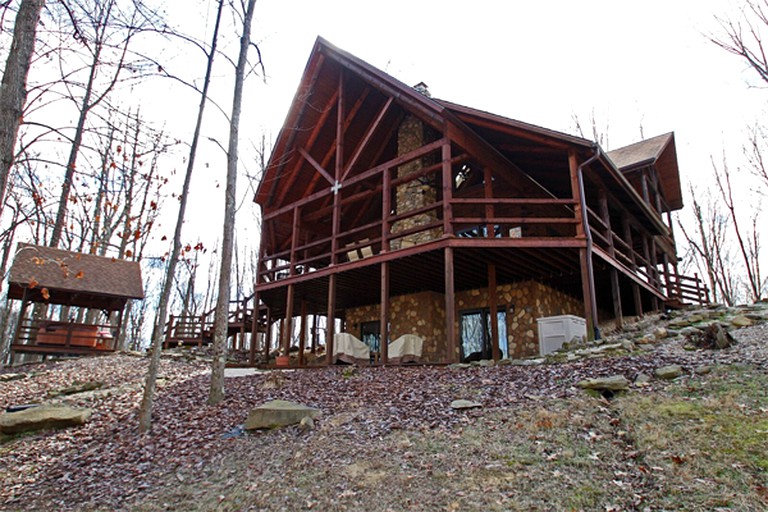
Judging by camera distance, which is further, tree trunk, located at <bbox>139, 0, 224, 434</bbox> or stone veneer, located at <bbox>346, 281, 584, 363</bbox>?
stone veneer, located at <bbox>346, 281, 584, 363</bbox>

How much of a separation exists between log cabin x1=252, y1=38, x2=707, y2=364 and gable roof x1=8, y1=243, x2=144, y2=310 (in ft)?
19.8

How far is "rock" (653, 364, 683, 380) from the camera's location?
6316mm

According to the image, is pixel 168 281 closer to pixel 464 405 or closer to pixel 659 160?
pixel 464 405

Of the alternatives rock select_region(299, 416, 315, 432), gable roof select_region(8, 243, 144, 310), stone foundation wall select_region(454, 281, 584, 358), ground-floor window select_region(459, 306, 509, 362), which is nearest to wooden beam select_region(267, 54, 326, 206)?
gable roof select_region(8, 243, 144, 310)

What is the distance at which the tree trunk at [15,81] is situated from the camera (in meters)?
5.46

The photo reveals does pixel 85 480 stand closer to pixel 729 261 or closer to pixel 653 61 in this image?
pixel 653 61

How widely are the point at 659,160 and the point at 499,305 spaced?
38.8ft

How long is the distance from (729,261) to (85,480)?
31.9m

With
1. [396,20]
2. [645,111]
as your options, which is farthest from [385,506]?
[645,111]

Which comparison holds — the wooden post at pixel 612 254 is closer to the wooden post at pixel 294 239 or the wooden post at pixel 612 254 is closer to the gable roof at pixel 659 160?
the gable roof at pixel 659 160

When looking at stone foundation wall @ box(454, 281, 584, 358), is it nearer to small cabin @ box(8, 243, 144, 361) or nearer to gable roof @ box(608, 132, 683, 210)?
gable roof @ box(608, 132, 683, 210)

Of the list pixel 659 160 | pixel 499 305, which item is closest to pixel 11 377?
pixel 499 305

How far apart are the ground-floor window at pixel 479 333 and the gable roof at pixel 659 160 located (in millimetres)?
8333

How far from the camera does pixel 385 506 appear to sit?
401 centimetres
